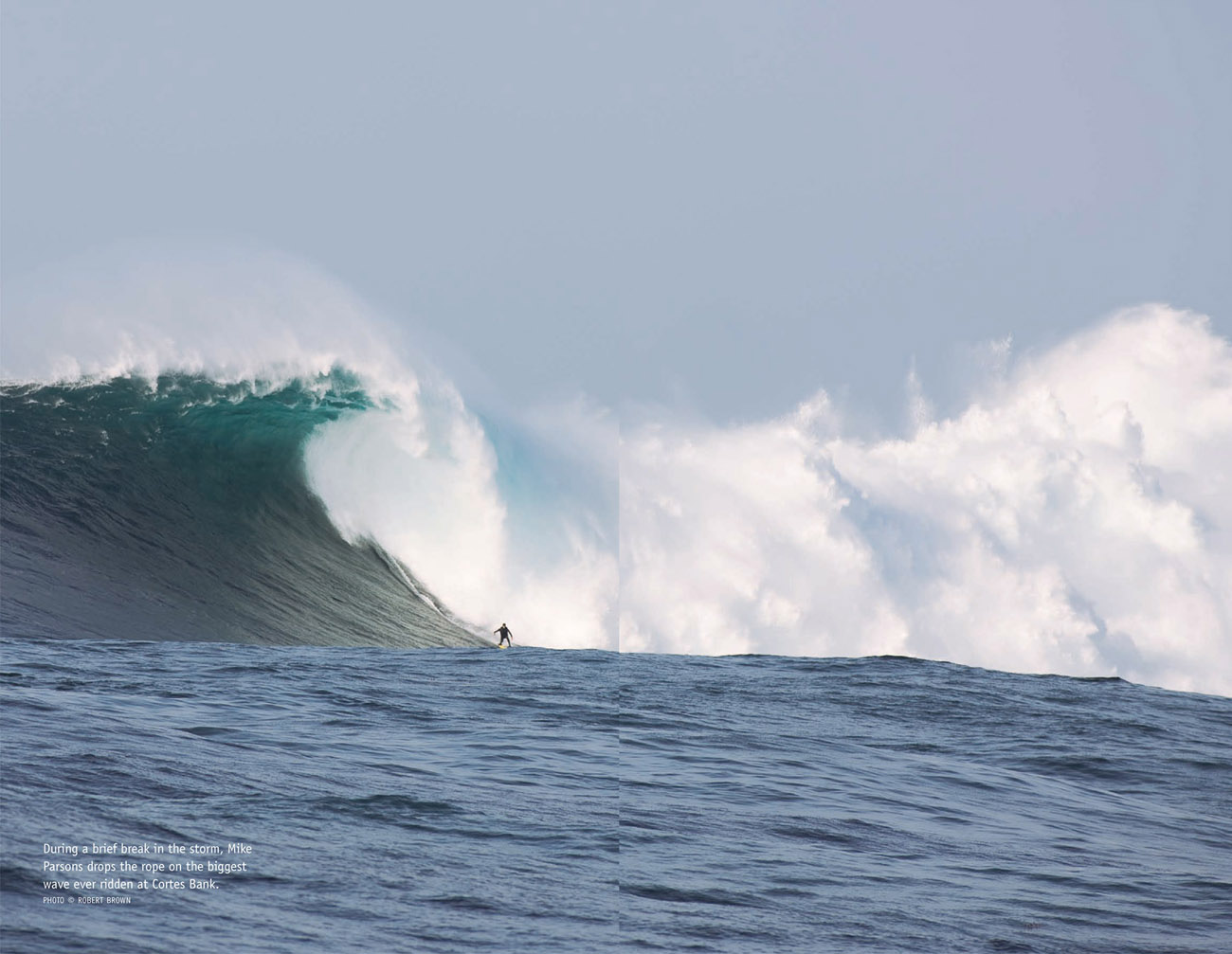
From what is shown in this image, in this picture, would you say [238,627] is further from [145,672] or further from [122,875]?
[122,875]

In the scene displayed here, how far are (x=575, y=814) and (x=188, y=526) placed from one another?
519 inches

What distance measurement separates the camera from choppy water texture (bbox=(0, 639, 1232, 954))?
453 cm

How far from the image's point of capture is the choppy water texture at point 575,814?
4.53 meters

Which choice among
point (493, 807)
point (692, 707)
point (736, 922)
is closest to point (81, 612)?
point (692, 707)

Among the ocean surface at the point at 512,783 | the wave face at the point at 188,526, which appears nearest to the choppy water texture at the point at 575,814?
the ocean surface at the point at 512,783

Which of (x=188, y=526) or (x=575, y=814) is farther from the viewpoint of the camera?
(x=188, y=526)

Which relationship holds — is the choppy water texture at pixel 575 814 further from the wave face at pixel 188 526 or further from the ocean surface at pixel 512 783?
the wave face at pixel 188 526

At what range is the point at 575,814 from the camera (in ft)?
21.1

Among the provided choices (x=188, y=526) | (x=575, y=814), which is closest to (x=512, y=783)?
(x=575, y=814)

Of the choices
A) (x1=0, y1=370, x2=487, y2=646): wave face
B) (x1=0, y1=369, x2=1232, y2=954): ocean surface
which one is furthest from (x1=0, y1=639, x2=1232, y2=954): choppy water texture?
(x1=0, y1=370, x2=487, y2=646): wave face

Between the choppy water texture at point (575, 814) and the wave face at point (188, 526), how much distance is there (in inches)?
97.5

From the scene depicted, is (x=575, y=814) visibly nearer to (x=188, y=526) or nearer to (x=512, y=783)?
(x=512, y=783)

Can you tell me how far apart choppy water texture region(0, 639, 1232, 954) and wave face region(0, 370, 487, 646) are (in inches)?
97.5

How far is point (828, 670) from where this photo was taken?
53.2 feet
